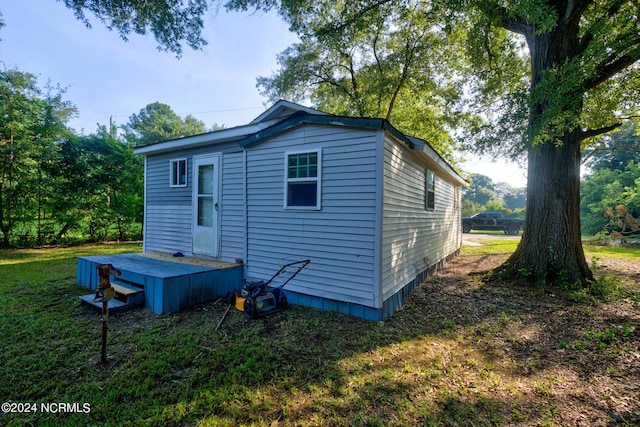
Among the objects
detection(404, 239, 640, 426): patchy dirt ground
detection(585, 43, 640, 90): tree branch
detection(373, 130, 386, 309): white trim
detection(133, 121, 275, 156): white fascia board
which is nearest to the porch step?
detection(133, 121, 275, 156): white fascia board

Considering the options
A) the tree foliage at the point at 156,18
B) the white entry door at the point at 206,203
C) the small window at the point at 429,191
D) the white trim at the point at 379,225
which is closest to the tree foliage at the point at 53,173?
the tree foliage at the point at 156,18

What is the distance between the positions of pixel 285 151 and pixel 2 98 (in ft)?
39.5

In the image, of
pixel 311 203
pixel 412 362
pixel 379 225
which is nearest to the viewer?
pixel 412 362

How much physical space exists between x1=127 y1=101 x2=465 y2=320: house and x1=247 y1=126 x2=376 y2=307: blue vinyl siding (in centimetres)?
2

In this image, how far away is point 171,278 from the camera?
13.9 feet

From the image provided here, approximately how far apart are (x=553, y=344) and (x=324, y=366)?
302cm

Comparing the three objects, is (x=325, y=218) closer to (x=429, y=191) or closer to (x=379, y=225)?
(x=379, y=225)

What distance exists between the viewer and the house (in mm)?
4031

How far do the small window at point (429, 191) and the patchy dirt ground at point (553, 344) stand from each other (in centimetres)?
194

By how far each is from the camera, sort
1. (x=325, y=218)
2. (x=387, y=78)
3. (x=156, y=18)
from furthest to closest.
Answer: (x=387, y=78) → (x=156, y=18) → (x=325, y=218)

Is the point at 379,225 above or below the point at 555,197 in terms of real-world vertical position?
below

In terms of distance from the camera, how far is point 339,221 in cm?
427

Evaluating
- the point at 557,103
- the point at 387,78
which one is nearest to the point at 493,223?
the point at 387,78

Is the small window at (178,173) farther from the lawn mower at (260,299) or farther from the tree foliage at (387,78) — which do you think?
the tree foliage at (387,78)
